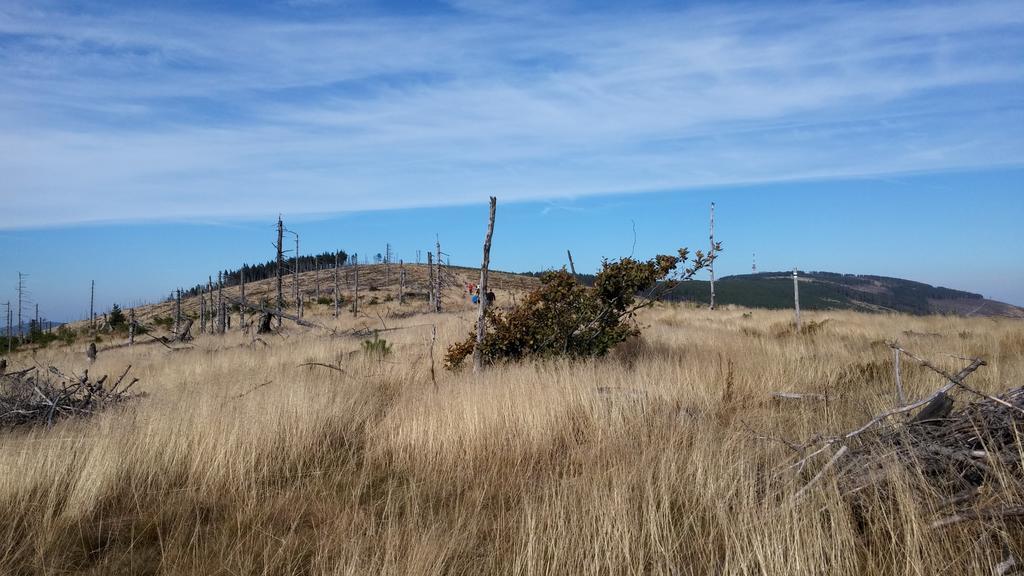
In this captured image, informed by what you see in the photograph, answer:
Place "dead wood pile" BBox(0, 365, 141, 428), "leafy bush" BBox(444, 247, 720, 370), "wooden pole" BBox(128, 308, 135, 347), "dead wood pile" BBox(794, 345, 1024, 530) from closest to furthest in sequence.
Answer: "dead wood pile" BBox(794, 345, 1024, 530), "dead wood pile" BBox(0, 365, 141, 428), "leafy bush" BBox(444, 247, 720, 370), "wooden pole" BBox(128, 308, 135, 347)

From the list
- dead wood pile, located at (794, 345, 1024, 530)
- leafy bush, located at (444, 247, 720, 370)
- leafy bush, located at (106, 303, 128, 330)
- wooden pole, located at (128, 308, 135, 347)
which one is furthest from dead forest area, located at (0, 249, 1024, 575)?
leafy bush, located at (106, 303, 128, 330)

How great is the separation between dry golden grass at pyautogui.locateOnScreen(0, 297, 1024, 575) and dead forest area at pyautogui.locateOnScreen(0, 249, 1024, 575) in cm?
2

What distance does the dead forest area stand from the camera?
302cm

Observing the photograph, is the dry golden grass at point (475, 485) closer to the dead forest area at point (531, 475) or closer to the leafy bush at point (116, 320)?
the dead forest area at point (531, 475)

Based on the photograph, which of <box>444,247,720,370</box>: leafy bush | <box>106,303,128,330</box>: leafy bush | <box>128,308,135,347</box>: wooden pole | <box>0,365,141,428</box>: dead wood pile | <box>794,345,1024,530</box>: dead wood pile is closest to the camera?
<box>794,345,1024,530</box>: dead wood pile

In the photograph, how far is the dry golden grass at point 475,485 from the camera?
3.02 m

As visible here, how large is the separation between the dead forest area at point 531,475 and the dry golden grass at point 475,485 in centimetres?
2

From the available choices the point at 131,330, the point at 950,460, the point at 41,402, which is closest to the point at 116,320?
the point at 131,330

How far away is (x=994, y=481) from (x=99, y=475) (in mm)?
5647

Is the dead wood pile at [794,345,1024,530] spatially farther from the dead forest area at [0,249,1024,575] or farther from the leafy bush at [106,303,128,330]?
the leafy bush at [106,303,128,330]

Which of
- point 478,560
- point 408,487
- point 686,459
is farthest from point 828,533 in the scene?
→ point 408,487

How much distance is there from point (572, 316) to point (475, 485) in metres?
5.24

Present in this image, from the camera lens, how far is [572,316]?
9.27 metres

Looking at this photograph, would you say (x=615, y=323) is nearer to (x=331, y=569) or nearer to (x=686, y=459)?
(x=686, y=459)
